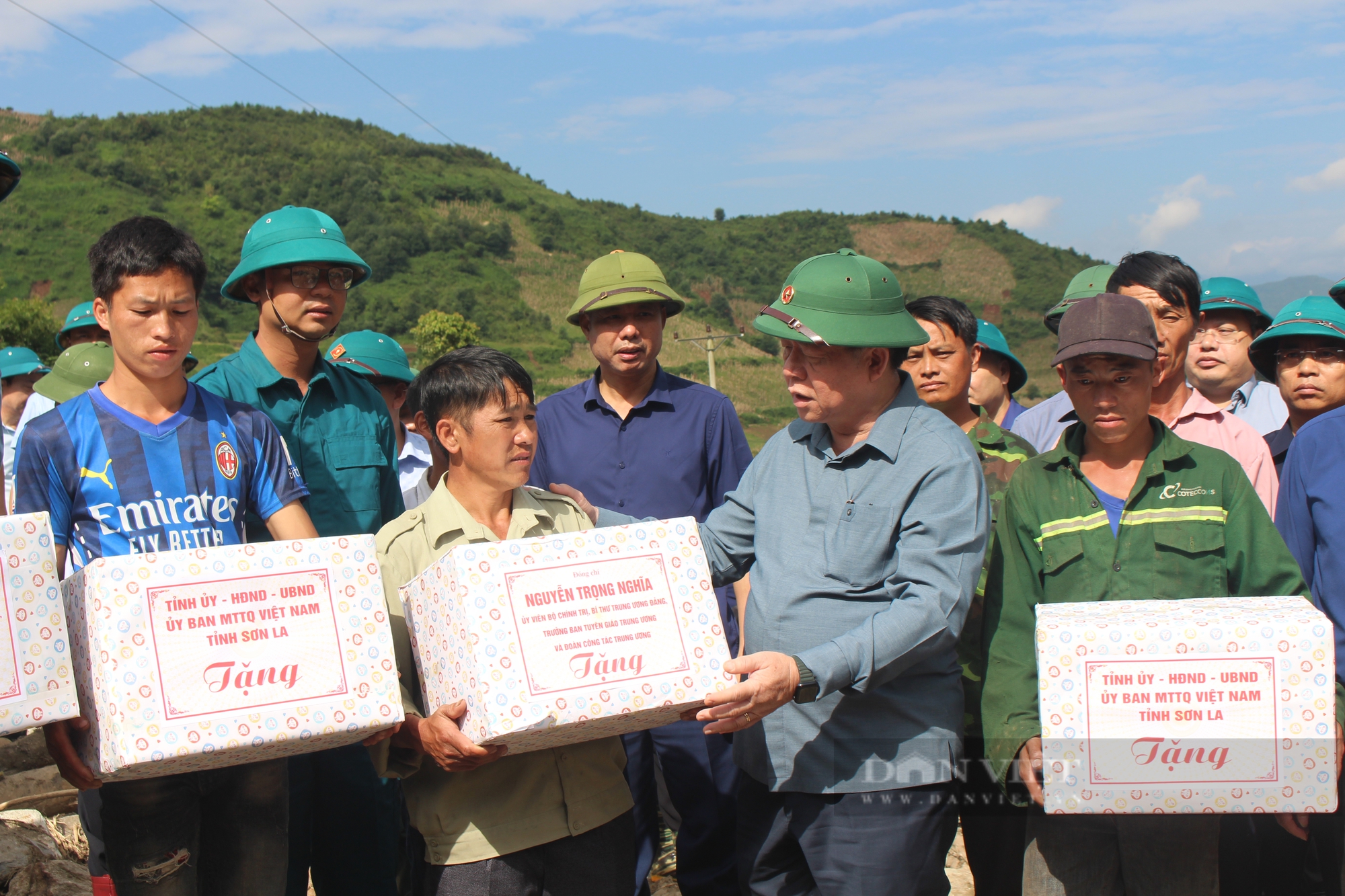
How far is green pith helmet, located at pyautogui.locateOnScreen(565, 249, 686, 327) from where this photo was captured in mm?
4023

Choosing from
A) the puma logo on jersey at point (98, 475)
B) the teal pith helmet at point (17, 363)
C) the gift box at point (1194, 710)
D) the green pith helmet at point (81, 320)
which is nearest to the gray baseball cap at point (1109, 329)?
the gift box at point (1194, 710)

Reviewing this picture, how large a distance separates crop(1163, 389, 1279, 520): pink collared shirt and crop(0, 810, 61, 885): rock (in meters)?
4.44

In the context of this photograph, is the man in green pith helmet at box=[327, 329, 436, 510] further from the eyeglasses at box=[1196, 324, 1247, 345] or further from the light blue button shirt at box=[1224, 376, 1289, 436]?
the light blue button shirt at box=[1224, 376, 1289, 436]

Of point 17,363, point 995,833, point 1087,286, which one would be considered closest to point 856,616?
point 995,833

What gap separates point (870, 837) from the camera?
2574 millimetres

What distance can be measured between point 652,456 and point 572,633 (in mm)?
1732

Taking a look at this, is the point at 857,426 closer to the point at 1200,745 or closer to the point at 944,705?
the point at 944,705

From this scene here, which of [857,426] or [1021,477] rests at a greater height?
[857,426]

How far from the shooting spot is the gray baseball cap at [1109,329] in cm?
271

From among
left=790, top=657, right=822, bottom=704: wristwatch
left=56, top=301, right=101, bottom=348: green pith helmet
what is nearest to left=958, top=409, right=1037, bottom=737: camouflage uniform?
left=790, top=657, right=822, bottom=704: wristwatch

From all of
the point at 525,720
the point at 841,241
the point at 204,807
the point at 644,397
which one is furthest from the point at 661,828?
the point at 841,241

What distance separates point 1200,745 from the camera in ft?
7.50

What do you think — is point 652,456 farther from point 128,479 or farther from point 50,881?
point 50,881

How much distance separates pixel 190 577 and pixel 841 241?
123m
